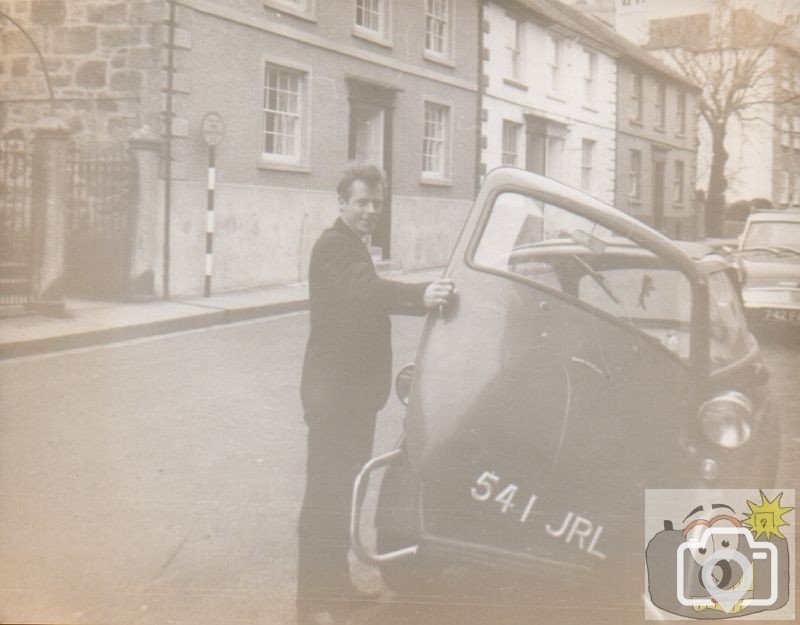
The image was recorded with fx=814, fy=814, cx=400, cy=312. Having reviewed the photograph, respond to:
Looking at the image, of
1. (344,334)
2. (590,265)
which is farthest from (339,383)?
(590,265)

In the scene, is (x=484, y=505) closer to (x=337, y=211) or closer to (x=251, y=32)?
(x=337, y=211)

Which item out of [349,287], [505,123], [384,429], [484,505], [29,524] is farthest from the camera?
[505,123]

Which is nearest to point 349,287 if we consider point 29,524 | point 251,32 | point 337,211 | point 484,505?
point 337,211

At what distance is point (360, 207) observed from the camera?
2631mm

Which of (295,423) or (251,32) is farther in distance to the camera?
(251,32)

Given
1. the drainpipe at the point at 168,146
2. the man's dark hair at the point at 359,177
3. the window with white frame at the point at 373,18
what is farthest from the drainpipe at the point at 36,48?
the man's dark hair at the point at 359,177

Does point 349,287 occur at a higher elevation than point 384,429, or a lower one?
higher

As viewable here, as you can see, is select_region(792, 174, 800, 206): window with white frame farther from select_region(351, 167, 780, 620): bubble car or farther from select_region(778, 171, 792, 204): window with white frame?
select_region(351, 167, 780, 620): bubble car

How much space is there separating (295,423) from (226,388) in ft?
1.26

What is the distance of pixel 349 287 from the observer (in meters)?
2.57

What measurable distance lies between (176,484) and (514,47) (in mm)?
2276

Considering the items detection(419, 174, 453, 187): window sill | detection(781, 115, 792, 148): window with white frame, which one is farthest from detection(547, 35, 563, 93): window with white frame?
detection(781, 115, 792, 148): window with white frame

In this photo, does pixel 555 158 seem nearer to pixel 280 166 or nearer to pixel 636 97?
pixel 636 97

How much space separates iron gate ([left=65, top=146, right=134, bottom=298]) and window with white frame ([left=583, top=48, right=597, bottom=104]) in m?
2.01
